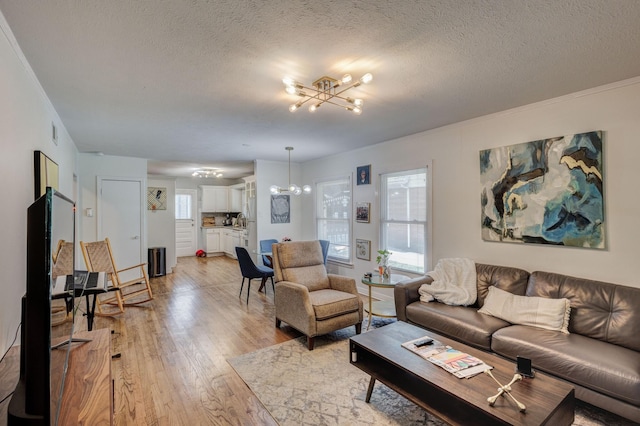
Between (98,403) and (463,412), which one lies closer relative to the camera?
(98,403)

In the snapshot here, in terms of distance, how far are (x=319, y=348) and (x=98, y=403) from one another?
205 cm

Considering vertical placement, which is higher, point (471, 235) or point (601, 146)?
point (601, 146)

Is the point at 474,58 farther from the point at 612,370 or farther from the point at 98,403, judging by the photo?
the point at 98,403

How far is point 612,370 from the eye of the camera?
1.88m

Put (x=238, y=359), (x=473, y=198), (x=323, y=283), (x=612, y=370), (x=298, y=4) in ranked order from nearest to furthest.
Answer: (x=298, y=4), (x=612, y=370), (x=238, y=359), (x=473, y=198), (x=323, y=283)

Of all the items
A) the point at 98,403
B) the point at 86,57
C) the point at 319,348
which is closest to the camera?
the point at 98,403

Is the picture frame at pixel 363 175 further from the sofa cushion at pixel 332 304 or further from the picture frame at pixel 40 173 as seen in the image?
the picture frame at pixel 40 173

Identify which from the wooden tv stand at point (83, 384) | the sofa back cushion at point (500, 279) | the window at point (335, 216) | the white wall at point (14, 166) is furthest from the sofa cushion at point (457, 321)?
the white wall at point (14, 166)

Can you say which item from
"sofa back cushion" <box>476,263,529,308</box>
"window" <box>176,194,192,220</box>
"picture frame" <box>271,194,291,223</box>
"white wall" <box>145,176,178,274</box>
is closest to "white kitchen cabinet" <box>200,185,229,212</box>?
"window" <box>176,194,192,220</box>

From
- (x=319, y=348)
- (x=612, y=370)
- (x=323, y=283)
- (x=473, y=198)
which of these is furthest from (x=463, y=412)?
(x=473, y=198)

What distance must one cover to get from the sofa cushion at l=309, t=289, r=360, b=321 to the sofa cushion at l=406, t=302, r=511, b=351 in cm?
59

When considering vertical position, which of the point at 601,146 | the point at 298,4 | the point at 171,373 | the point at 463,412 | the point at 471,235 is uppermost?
the point at 298,4

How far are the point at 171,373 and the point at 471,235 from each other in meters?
3.39

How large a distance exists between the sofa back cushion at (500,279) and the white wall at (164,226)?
20.0 feet
